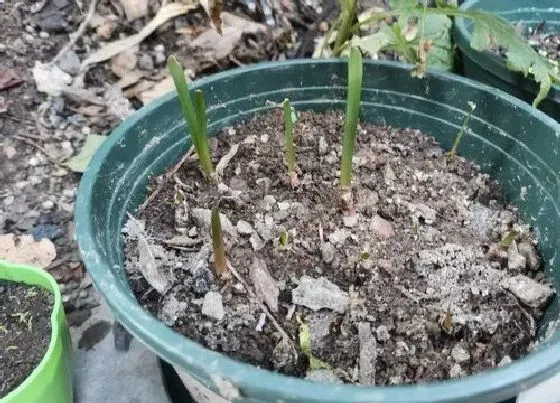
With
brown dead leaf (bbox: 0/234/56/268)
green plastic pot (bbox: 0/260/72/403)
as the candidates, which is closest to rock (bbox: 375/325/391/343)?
green plastic pot (bbox: 0/260/72/403)

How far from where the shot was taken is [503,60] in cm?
126

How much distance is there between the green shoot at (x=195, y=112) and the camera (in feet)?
3.12

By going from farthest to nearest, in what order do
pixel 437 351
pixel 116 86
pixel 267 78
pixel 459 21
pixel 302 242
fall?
1. pixel 116 86
2. pixel 459 21
3. pixel 267 78
4. pixel 302 242
5. pixel 437 351

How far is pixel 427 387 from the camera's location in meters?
0.69

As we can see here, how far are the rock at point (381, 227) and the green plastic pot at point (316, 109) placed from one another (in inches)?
8.6

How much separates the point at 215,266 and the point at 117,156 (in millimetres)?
221

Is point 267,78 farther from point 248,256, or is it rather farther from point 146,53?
point 146,53

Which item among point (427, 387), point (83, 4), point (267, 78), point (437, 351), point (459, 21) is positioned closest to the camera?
point (427, 387)

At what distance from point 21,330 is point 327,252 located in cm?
51

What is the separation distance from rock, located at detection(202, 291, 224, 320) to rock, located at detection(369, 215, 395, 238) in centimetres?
26

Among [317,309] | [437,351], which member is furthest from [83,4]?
[437,351]

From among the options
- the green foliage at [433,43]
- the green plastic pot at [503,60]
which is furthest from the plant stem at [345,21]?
the green plastic pot at [503,60]

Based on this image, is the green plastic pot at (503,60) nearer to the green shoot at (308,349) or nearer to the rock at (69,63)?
the green shoot at (308,349)

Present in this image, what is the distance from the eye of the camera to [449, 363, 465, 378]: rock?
2.88 ft
